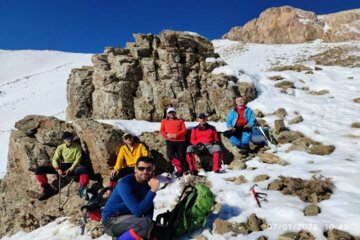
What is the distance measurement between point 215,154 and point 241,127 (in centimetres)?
191

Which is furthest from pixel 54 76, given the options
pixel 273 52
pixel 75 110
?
pixel 75 110

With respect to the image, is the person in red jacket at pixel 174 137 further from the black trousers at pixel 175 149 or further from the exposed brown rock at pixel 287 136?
the exposed brown rock at pixel 287 136

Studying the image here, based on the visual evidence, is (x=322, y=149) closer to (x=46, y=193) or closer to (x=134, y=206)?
(x=134, y=206)

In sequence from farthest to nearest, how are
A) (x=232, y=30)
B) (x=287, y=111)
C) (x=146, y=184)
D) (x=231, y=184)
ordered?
(x=232, y=30), (x=287, y=111), (x=231, y=184), (x=146, y=184)

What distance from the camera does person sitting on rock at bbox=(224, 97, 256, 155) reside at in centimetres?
1144

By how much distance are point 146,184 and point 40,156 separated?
6.56 m

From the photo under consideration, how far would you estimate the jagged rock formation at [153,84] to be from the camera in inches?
568

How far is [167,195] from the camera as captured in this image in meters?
9.29

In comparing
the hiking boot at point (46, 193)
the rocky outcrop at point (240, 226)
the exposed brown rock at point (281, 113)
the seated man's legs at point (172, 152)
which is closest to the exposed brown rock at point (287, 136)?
the exposed brown rock at point (281, 113)

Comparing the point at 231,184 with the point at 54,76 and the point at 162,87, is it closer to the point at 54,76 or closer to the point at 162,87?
the point at 162,87

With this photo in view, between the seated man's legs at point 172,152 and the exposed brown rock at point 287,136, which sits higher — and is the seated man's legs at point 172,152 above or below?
above

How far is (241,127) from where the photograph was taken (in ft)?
38.9

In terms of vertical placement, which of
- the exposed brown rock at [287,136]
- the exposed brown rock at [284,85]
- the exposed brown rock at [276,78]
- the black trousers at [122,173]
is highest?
the exposed brown rock at [276,78]

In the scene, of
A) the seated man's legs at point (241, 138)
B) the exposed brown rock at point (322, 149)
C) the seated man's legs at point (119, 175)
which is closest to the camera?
the seated man's legs at point (119, 175)
